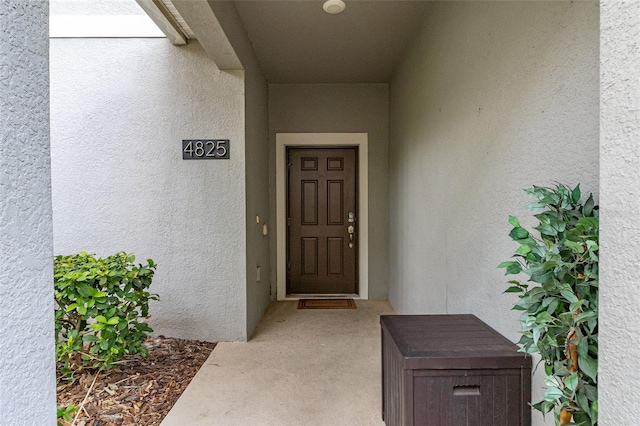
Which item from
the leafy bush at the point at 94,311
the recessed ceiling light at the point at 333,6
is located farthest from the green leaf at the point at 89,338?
the recessed ceiling light at the point at 333,6

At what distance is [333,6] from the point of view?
247cm

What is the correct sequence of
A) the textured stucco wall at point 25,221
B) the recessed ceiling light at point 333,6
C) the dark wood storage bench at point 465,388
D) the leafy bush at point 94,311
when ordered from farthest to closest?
the recessed ceiling light at point 333,6
the leafy bush at point 94,311
the dark wood storage bench at point 465,388
the textured stucco wall at point 25,221

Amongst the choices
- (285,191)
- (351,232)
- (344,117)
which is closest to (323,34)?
(344,117)

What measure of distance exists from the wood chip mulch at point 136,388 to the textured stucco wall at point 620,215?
1.99 meters

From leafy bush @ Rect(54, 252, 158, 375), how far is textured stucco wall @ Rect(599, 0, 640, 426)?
7.41 ft

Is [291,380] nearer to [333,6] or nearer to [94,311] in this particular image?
[94,311]

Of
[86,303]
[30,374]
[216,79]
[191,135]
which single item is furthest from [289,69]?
[30,374]

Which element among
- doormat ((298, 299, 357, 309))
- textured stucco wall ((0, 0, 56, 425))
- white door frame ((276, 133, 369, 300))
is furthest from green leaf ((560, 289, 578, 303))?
white door frame ((276, 133, 369, 300))

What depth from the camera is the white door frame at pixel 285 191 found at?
4.12 m

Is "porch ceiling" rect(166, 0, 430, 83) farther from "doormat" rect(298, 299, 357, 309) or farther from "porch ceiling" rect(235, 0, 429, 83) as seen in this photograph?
"doormat" rect(298, 299, 357, 309)

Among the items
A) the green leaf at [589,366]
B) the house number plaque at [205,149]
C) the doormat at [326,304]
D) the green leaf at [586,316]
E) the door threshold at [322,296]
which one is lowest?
the doormat at [326,304]

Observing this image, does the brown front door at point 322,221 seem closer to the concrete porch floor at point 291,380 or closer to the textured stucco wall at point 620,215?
the concrete porch floor at point 291,380

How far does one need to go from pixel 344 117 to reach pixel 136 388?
342 cm

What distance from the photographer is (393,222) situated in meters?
3.86
